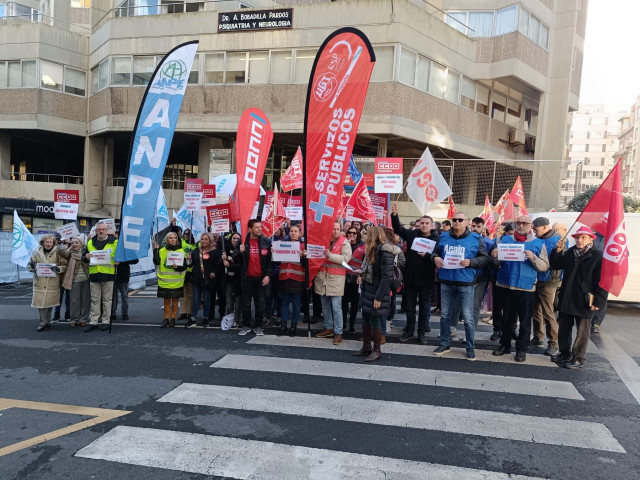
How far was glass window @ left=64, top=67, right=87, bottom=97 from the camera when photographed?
78.9ft

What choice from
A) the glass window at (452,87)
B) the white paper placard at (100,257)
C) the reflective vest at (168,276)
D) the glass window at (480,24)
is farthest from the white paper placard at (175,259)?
the glass window at (480,24)

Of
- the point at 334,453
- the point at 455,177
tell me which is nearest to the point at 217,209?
the point at 334,453

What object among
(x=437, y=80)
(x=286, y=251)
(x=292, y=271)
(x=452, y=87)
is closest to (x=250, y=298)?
(x=292, y=271)

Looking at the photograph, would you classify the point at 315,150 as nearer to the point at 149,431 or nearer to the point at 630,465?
the point at 149,431

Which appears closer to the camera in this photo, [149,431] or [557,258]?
[149,431]

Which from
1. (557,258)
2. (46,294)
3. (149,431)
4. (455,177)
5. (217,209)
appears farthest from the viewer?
(455,177)

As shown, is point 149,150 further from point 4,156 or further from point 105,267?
point 4,156

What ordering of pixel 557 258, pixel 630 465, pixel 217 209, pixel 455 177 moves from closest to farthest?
pixel 630 465
pixel 557 258
pixel 217 209
pixel 455 177

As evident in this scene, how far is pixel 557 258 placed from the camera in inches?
255

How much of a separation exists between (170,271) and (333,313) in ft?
10.2

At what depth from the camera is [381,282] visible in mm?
6125

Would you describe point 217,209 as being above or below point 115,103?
below

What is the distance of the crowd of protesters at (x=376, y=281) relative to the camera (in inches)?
246

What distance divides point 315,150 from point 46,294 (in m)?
5.39
